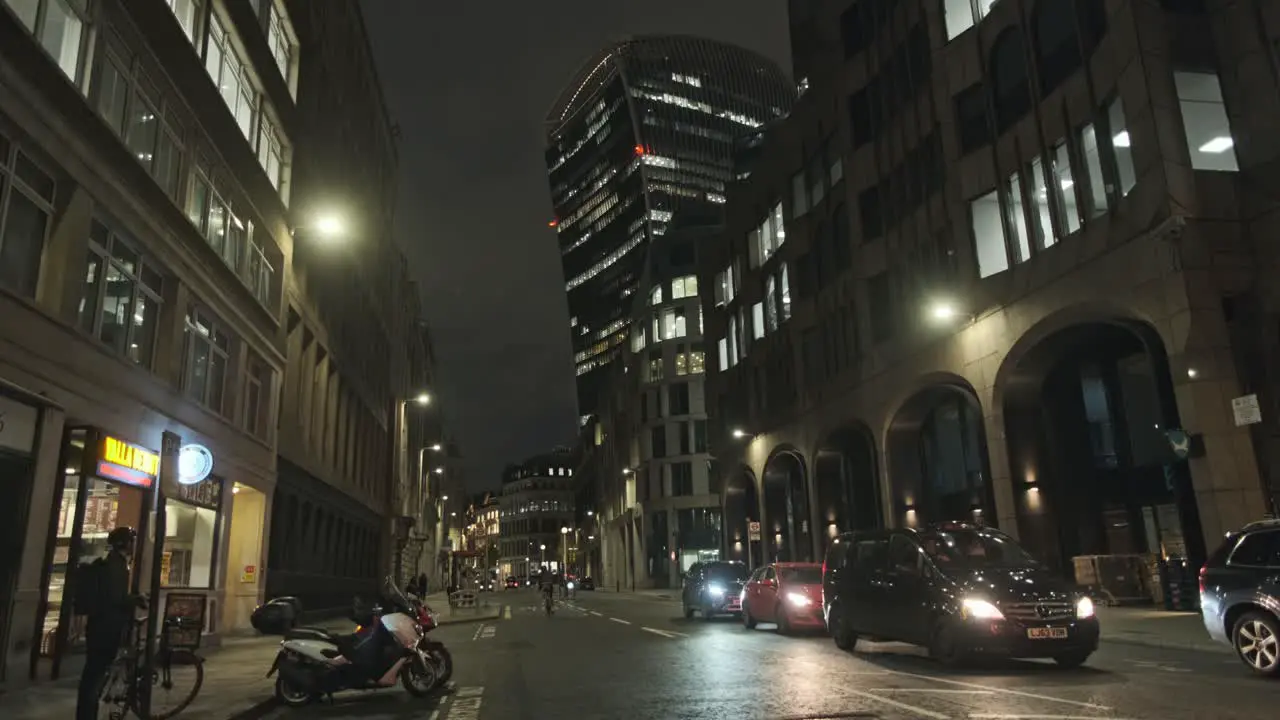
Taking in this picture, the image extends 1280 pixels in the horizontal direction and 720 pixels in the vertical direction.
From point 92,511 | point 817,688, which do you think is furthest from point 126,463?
point 817,688

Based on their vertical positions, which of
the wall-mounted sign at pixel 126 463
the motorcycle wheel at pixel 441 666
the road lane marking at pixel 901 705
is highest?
the wall-mounted sign at pixel 126 463

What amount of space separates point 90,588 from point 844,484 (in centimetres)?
3510

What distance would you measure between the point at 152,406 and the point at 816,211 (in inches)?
1208

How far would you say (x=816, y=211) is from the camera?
40.0m

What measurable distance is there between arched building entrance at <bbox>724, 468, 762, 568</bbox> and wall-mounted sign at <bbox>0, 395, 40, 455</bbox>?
42216 mm

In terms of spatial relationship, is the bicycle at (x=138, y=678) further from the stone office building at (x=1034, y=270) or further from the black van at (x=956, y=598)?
the stone office building at (x=1034, y=270)

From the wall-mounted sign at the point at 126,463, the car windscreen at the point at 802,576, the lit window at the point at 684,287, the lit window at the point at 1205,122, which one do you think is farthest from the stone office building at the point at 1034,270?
the lit window at the point at 684,287

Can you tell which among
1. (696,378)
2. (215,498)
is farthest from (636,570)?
(215,498)

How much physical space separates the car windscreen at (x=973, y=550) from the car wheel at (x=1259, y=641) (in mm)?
2668

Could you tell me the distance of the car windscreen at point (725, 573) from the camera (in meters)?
25.6

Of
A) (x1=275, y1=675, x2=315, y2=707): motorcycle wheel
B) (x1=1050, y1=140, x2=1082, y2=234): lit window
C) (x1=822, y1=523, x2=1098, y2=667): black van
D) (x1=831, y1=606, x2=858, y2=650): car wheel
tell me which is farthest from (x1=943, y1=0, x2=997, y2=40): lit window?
(x1=275, y1=675, x2=315, y2=707): motorcycle wheel

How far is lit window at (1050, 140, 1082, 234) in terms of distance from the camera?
2347cm

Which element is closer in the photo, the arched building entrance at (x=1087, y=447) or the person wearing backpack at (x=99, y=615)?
the person wearing backpack at (x=99, y=615)

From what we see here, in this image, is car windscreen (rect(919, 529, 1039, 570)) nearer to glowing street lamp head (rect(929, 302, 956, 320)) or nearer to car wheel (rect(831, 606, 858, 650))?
car wheel (rect(831, 606, 858, 650))
